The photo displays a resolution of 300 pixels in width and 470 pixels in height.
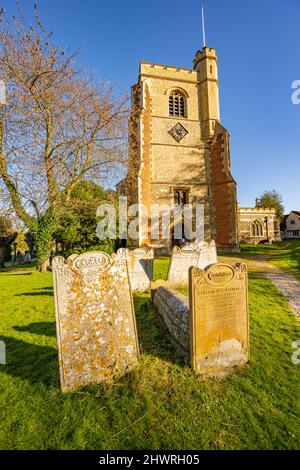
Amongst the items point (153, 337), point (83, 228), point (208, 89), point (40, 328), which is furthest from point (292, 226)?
point (40, 328)

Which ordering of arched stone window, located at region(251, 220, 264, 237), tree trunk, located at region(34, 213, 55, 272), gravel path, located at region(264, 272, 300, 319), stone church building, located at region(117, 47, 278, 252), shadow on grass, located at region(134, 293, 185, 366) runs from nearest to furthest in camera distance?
shadow on grass, located at region(134, 293, 185, 366)
gravel path, located at region(264, 272, 300, 319)
tree trunk, located at region(34, 213, 55, 272)
stone church building, located at region(117, 47, 278, 252)
arched stone window, located at region(251, 220, 264, 237)

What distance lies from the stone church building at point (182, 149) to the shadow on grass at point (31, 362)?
1206 centimetres

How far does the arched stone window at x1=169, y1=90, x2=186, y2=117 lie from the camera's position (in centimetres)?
1912

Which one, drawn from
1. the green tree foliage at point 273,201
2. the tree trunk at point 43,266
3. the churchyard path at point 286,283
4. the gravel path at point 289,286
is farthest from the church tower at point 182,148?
the green tree foliage at point 273,201

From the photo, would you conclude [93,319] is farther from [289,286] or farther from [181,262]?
[289,286]

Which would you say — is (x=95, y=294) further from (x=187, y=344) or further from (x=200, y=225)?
(x=200, y=225)

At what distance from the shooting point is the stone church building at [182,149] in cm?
1669

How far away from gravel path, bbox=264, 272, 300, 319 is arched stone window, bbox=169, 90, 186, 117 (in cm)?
1629

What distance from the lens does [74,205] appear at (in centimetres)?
1209

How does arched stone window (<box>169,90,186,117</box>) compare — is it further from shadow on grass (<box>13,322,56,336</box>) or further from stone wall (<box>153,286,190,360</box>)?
shadow on grass (<box>13,322,56,336</box>)

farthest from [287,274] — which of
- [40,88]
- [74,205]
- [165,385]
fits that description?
[40,88]

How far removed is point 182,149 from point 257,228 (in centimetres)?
2023

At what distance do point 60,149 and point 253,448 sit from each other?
13.6m

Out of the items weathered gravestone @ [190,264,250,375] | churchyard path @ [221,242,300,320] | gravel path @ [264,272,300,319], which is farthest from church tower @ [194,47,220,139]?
weathered gravestone @ [190,264,250,375]
